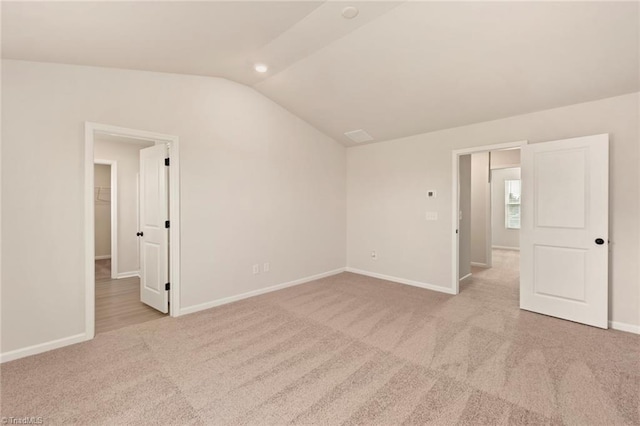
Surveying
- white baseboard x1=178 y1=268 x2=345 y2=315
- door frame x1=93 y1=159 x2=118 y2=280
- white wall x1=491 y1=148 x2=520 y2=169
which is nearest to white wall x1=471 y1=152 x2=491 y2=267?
white wall x1=491 y1=148 x2=520 y2=169

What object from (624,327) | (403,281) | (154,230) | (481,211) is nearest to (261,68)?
(154,230)

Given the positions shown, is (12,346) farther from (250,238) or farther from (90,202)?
(250,238)

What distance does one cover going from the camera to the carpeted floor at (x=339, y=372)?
1.93 m

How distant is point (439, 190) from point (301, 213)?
2.29 metres

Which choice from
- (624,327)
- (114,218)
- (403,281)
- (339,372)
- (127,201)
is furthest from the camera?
(127,201)

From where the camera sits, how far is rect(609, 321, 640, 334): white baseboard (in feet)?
10.2

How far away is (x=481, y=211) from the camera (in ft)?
21.6

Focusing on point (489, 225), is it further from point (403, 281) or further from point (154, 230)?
point (154, 230)

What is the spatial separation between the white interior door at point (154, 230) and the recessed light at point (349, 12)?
2.62m

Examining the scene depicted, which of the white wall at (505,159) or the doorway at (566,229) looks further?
the white wall at (505,159)

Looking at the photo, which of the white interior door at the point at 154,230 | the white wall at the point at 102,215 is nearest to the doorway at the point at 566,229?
the white interior door at the point at 154,230

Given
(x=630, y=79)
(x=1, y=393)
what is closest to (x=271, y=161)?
(x=1, y=393)

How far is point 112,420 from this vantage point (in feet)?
6.12

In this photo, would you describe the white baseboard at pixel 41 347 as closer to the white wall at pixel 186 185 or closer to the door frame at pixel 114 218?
the white wall at pixel 186 185
